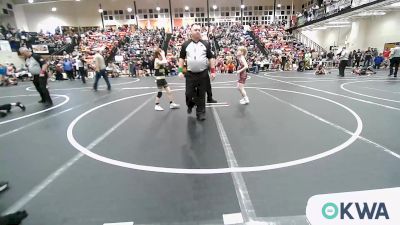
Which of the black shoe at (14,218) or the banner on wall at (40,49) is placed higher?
the banner on wall at (40,49)

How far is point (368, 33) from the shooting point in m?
22.9

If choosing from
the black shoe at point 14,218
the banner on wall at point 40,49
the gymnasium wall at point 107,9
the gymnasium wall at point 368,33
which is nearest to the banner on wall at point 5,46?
the banner on wall at point 40,49

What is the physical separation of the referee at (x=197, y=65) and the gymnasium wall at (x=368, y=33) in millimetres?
21158

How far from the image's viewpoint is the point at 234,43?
1112 inches

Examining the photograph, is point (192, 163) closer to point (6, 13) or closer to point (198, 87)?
point (198, 87)

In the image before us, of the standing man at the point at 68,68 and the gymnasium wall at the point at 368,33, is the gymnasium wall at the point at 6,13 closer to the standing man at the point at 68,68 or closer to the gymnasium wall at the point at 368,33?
the standing man at the point at 68,68

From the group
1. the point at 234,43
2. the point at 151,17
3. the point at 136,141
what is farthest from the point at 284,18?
the point at 136,141

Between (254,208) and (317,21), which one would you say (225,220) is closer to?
(254,208)

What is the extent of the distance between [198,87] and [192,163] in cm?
248

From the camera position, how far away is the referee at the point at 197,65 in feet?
17.1

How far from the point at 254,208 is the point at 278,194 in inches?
14.0

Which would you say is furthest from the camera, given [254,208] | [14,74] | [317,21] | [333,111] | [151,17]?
[151,17]

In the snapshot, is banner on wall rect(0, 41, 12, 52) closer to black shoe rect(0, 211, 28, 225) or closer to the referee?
the referee

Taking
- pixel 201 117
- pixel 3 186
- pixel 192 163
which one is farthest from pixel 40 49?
pixel 192 163
